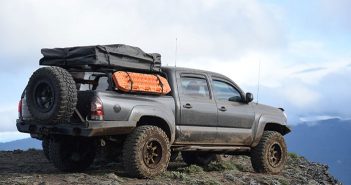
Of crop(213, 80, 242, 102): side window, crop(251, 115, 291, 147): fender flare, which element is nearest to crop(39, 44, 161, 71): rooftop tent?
crop(213, 80, 242, 102): side window

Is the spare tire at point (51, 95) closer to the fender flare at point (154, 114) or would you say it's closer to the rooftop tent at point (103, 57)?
the rooftop tent at point (103, 57)

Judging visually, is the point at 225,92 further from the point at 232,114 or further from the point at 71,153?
the point at 71,153

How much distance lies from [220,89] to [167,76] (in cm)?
131

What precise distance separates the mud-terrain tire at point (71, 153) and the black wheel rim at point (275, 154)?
11.9 feet

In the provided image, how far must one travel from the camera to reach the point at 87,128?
7238mm

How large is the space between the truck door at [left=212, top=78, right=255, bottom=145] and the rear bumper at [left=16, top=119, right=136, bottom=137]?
2.21 m

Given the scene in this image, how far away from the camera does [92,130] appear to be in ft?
23.7

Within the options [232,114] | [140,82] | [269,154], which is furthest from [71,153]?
[269,154]

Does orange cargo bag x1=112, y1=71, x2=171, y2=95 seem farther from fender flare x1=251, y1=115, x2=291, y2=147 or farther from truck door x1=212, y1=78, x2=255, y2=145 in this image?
fender flare x1=251, y1=115, x2=291, y2=147

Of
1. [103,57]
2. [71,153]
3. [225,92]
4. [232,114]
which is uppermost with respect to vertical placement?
[103,57]

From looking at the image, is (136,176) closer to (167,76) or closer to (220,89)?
(167,76)

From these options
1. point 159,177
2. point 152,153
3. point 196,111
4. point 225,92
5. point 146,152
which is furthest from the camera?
point 225,92

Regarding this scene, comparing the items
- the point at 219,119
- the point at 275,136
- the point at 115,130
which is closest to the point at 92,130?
the point at 115,130

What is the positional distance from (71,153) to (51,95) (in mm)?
1616
